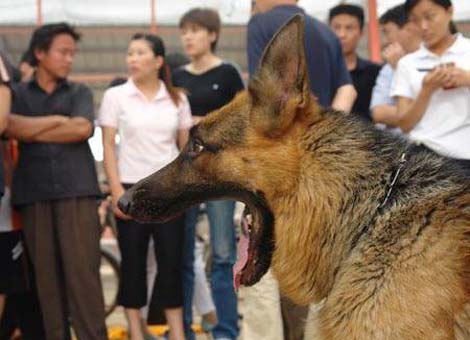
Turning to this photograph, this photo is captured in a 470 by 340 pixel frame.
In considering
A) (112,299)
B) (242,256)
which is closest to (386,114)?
(242,256)

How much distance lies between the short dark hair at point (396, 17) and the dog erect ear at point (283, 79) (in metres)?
4.01

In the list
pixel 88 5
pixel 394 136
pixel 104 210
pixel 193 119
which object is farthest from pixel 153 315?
pixel 88 5

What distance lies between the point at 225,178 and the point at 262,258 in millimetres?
407

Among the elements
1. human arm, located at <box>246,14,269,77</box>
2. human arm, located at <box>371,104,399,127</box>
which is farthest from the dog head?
human arm, located at <box>371,104,399,127</box>

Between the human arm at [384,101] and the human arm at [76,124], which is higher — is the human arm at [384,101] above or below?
above

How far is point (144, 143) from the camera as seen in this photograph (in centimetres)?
724

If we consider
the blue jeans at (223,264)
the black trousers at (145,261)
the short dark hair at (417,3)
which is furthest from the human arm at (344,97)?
the black trousers at (145,261)

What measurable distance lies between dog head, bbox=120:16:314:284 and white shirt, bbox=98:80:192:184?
113 inches

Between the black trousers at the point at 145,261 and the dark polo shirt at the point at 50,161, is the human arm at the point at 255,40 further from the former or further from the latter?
the black trousers at the point at 145,261

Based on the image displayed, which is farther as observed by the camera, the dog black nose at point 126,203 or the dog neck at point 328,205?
the dog black nose at point 126,203

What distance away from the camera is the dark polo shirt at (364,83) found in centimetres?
770

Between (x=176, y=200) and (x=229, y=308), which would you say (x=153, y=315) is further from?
(x=176, y=200)

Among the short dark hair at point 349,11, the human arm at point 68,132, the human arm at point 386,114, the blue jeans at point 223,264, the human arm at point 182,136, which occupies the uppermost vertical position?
the short dark hair at point 349,11

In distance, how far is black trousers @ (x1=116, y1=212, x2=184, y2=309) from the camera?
7.20m
